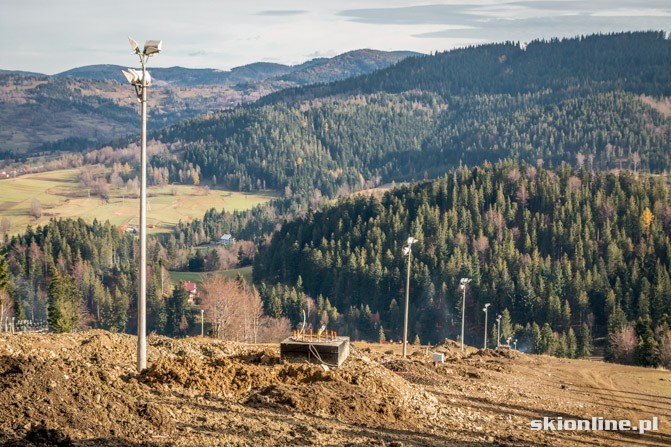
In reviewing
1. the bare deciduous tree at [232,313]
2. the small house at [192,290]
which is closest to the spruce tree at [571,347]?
the bare deciduous tree at [232,313]

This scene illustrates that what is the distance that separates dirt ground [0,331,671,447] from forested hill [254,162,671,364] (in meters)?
77.1

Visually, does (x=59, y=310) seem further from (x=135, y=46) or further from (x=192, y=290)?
(x=192, y=290)

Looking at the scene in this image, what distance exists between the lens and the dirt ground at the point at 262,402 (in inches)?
710

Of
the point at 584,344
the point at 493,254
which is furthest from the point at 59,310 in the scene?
the point at 493,254

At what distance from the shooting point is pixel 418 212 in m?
172

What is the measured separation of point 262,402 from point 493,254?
135034 millimetres

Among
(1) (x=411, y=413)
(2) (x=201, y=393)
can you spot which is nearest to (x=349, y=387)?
(1) (x=411, y=413)

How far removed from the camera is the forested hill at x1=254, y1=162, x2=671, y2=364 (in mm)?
133125

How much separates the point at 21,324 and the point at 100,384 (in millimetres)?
63430

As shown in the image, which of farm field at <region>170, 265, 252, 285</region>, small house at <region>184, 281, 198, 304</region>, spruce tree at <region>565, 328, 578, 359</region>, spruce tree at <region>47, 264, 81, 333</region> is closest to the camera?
spruce tree at <region>47, 264, 81, 333</region>

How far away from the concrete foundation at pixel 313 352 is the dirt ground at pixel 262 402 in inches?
20.3

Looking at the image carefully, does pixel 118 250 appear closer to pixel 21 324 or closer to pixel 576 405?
pixel 21 324

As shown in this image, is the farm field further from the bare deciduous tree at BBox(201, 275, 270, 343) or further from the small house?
the bare deciduous tree at BBox(201, 275, 270, 343)

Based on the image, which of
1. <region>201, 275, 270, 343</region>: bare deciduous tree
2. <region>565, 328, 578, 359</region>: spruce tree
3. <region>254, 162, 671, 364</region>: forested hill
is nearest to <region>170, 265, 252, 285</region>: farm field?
<region>254, 162, 671, 364</region>: forested hill
